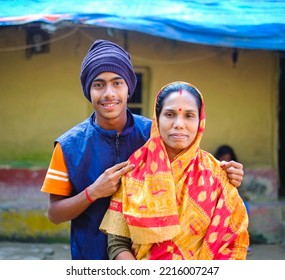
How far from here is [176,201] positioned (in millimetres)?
2080

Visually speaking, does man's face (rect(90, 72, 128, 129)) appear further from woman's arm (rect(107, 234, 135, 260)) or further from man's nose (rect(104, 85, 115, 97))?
woman's arm (rect(107, 234, 135, 260))

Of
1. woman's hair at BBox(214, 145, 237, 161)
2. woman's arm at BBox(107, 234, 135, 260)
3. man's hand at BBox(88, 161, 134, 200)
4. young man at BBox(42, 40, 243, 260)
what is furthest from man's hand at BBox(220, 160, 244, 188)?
woman's hair at BBox(214, 145, 237, 161)

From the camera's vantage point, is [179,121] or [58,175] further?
[58,175]

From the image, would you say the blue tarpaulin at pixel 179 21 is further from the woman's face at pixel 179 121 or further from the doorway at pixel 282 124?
the woman's face at pixel 179 121

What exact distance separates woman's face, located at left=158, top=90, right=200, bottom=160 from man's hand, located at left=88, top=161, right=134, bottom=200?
20 centimetres

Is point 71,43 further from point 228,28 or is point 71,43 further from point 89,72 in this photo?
point 89,72

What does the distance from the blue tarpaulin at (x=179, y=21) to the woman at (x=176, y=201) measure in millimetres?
3270

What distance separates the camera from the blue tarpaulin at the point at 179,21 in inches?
208

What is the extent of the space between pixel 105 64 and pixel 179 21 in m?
3.26

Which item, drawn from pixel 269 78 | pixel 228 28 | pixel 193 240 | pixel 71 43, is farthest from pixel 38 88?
pixel 193 240

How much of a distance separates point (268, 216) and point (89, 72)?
15.6ft

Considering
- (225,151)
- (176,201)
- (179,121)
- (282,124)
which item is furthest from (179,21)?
(282,124)

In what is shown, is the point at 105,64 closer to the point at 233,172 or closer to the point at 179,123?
the point at 179,123

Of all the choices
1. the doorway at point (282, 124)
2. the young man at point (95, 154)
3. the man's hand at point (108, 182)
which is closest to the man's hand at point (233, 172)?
the young man at point (95, 154)
